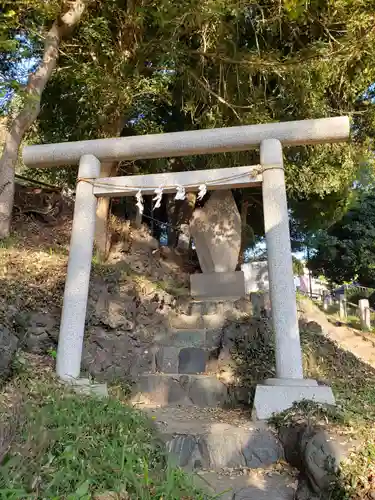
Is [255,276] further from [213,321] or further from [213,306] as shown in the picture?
[213,321]

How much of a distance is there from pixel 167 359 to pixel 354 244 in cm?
1427

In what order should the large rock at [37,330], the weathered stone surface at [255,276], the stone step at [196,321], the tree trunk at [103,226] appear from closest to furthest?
the large rock at [37,330], the stone step at [196,321], the tree trunk at [103,226], the weathered stone surface at [255,276]

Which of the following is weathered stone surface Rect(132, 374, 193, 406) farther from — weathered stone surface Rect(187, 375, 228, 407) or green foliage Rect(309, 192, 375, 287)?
green foliage Rect(309, 192, 375, 287)

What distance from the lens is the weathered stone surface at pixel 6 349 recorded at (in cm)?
425

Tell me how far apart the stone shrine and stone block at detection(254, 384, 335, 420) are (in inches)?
169

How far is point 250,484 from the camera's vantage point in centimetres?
359

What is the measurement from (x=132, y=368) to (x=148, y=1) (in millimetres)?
6361

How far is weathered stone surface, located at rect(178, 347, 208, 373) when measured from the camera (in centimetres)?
658

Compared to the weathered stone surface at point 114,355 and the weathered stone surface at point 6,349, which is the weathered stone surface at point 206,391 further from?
the weathered stone surface at point 6,349

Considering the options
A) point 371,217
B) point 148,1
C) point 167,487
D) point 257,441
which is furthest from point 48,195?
point 371,217

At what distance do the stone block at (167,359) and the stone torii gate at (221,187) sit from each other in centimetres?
194

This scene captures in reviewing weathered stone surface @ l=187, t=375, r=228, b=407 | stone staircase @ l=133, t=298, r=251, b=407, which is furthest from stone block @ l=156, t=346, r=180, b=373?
weathered stone surface @ l=187, t=375, r=228, b=407

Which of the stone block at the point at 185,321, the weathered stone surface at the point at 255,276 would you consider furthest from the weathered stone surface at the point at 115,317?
the weathered stone surface at the point at 255,276

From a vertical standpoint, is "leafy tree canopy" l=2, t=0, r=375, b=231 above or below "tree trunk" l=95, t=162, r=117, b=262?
above
